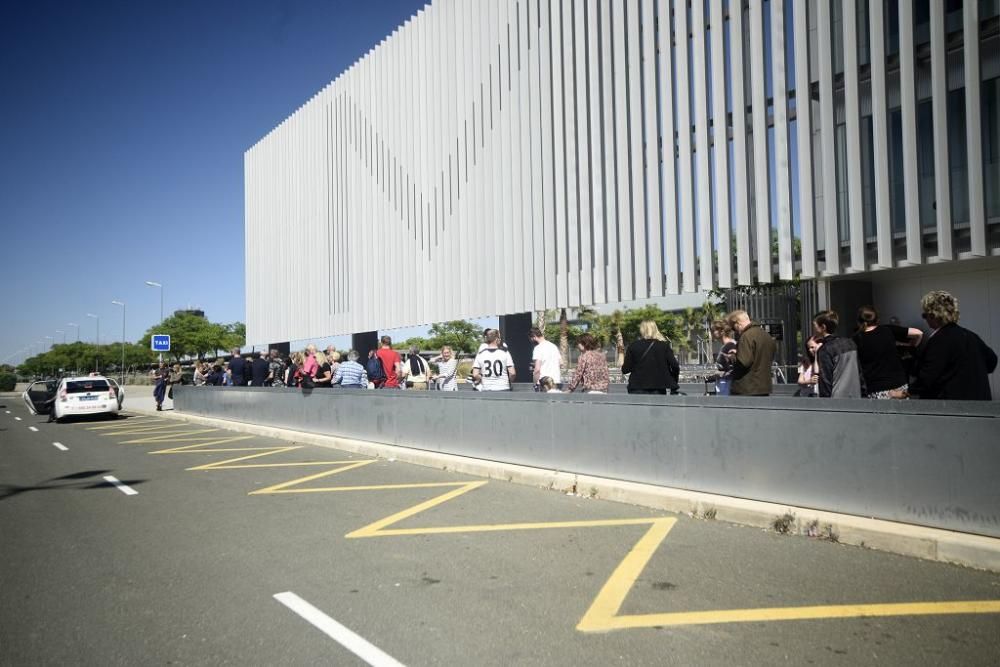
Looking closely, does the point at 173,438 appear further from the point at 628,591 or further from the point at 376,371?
the point at 628,591

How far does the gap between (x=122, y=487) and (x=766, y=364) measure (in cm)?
780

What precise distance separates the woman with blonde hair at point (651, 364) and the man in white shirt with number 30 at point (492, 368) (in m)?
2.43

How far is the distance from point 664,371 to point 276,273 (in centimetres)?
2487

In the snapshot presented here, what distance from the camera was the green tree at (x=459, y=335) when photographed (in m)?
80.6

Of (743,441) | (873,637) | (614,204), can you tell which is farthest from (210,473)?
(614,204)

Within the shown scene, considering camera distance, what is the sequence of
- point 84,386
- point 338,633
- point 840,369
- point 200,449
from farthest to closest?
point 84,386 → point 200,449 → point 840,369 → point 338,633

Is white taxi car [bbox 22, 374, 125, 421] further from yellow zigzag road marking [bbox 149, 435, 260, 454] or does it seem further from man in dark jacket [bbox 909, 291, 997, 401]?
man in dark jacket [bbox 909, 291, 997, 401]

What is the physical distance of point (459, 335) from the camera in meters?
81.7

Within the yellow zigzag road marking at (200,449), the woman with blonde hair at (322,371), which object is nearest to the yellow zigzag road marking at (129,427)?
the yellow zigzag road marking at (200,449)

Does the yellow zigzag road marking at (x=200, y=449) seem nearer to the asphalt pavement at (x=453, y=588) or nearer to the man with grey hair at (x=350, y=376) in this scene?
the man with grey hair at (x=350, y=376)

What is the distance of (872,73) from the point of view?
35.2ft

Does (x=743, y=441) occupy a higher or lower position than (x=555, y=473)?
higher

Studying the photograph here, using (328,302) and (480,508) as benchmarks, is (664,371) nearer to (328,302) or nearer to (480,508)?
(480,508)

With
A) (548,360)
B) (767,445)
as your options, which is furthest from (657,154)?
(767,445)
